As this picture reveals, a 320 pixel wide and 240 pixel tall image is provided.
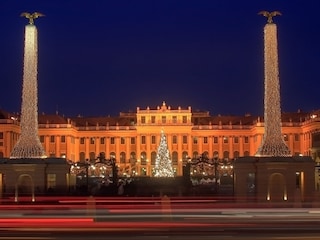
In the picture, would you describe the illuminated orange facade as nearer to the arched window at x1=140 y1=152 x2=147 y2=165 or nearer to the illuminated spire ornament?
the arched window at x1=140 y1=152 x2=147 y2=165

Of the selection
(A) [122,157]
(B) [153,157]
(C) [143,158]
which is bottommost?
(C) [143,158]

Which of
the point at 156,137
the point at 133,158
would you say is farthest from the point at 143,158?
the point at 156,137

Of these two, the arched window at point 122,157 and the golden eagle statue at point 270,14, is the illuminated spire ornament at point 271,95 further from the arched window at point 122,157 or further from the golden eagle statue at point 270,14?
the arched window at point 122,157

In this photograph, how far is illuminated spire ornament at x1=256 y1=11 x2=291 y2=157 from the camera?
47312 mm

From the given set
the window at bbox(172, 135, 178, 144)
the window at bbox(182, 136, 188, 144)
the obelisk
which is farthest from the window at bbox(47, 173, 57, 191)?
the window at bbox(172, 135, 178, 144)

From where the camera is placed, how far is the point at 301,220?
24.8 metres

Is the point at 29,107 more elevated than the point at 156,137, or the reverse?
the point at 156,137

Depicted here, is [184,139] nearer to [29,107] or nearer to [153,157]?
[153,157]

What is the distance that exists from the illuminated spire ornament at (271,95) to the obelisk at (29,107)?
50.1 ft

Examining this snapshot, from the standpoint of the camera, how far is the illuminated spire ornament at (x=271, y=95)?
1863 inches

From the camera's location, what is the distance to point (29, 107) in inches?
1989

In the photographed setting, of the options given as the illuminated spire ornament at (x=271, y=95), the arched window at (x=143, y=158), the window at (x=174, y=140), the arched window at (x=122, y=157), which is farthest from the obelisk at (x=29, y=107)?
the window at (x=174, y=140)

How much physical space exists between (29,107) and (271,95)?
1649cm

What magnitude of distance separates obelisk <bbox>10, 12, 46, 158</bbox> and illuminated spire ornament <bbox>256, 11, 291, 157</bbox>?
50.1ft
